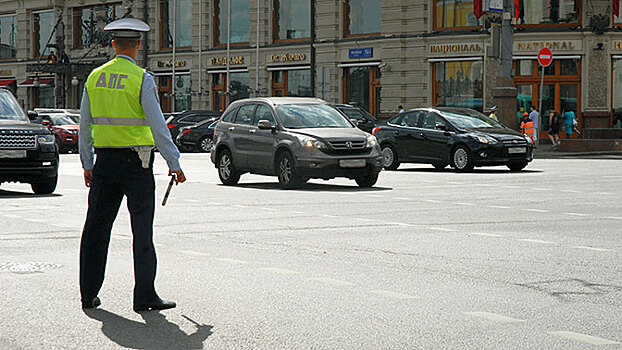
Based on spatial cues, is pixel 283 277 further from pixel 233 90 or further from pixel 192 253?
pixel 233 90

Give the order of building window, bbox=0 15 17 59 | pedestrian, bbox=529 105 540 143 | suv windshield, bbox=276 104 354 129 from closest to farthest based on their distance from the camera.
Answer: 1. suv windshield, bbox=276 104 354 129
2. pedestrian, bbox=529 105 540 143
3. building window, bbox=0 15 17 59

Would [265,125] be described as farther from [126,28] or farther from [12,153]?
[126,28]

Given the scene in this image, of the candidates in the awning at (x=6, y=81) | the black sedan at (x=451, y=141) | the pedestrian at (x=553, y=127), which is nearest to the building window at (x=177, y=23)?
the awning at (x=6, y=81)

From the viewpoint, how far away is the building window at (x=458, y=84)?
39875 millimetres

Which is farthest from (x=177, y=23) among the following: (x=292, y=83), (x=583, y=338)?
(x=583, y=338)

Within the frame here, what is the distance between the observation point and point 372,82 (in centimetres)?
4309

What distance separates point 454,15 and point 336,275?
33.4 meters

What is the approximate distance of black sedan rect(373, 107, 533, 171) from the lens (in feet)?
78.2

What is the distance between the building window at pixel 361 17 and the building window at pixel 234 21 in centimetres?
617

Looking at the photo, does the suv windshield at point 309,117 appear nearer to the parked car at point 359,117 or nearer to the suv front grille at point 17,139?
the suv front grille at point 17,139

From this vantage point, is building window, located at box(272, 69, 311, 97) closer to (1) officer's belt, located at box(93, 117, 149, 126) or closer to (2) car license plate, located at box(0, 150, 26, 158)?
(2) car license plate, located at box(0, 150, 26, 158)

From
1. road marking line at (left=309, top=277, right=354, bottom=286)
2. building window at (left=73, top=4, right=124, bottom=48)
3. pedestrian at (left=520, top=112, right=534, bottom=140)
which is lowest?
road marking line at (left=309, top=277, right=354, bottom=286)

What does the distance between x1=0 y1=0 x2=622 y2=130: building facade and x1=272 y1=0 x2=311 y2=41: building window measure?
0.06 metres

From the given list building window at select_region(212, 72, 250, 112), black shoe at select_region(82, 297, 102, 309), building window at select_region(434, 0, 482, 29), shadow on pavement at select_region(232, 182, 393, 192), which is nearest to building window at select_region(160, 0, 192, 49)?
building window at select_region(212, 72, 250, 112)
